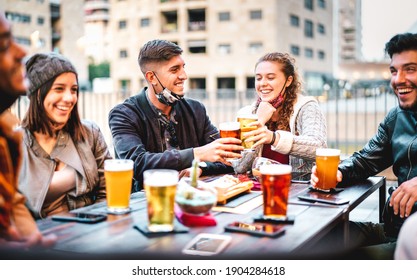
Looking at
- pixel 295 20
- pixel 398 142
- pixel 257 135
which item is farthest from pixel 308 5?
pixel 257 135

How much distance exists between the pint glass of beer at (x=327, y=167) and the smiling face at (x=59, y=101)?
1049 millimetres

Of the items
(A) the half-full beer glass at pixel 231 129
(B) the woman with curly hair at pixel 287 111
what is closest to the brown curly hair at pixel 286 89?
(B) the woman with curly hair at pixel 287 111

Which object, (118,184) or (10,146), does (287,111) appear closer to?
(118,184)

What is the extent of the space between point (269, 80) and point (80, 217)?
66.7 inches

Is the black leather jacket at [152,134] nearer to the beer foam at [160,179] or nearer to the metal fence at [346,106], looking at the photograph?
the beer foam at [160,179]

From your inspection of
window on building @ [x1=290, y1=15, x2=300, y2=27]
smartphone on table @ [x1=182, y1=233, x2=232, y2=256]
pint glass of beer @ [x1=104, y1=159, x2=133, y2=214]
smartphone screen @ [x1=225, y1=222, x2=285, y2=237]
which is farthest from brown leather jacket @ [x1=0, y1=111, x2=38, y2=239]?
window on building @ [x1=290, y1=15, x2=300, y2=27]

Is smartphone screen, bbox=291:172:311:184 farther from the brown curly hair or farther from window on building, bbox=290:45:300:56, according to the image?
window on building, bbox=290:45:300:56

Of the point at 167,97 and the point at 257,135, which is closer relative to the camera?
the point at 257,135

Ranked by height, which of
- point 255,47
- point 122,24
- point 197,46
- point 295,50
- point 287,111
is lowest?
point 287,111

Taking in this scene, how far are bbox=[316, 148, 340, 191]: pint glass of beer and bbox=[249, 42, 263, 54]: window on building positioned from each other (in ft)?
93.7

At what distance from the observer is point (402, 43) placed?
237 centimetres
